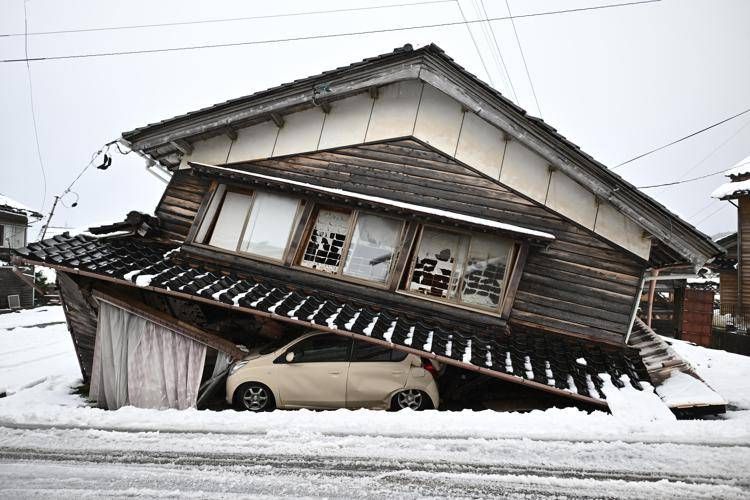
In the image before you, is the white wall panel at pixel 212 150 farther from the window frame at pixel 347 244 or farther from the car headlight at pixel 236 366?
the car headlight at pixel 236 366

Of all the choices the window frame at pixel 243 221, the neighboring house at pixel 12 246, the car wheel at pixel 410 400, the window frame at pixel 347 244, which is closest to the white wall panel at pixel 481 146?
the window frame at pixel 347 244

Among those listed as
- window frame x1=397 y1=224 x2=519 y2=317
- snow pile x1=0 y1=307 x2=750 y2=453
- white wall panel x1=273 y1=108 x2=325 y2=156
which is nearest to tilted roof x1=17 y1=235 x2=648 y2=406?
snow pile x1=0 y1=307 x2=750 y2=453

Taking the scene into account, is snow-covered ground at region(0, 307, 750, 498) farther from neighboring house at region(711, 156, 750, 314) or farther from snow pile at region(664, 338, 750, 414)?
neighboring house at region(711, 156, 750, 314)

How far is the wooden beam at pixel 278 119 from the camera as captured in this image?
881 centimetres

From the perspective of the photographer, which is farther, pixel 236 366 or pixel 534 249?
pixel 534 249

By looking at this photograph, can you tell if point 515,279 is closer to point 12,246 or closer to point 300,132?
point 300,132

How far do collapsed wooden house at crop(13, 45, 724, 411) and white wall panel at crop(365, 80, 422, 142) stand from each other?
0.15 feet

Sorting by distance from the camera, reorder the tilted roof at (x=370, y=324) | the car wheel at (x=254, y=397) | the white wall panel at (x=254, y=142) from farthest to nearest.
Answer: the white wall panel at (x=254, y=142) < the car wheel at (x=254, y=397) < the tilted roof at (x=370, y=324)

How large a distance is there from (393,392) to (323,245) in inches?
136

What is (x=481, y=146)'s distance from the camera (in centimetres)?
827

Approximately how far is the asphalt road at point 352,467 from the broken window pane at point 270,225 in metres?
4.11

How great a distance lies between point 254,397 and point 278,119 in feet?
19.6

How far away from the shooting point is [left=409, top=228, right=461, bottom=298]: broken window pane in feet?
26.7

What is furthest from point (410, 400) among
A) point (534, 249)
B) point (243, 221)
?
point (243, 221)
